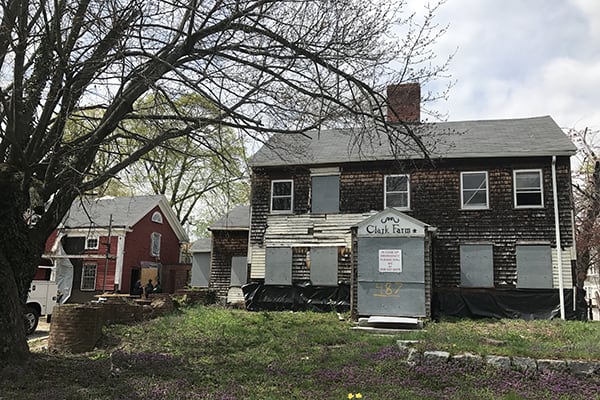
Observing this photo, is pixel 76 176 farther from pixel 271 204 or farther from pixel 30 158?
pixel 271 204

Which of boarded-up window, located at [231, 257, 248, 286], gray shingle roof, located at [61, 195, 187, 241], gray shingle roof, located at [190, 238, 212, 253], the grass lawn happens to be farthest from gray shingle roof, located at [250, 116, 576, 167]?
gray shingle roof, located at [61, 195, 187, 241]

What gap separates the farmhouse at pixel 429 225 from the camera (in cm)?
1633

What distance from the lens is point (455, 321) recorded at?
15992mm

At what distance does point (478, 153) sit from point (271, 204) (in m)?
8.00

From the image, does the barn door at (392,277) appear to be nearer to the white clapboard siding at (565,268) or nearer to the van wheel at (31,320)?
the white clapboard siding at (565,268)

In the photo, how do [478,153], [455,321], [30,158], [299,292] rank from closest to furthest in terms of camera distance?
1. [30,158]
2. [455,321]
3. [478,153]
4. [299,292]

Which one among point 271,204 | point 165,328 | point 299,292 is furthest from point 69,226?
point 165,328

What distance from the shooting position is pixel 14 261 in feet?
26.6

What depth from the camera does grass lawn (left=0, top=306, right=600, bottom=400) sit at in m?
6.68

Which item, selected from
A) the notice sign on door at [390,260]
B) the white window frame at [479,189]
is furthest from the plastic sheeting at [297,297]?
the white window frame at [479,189]

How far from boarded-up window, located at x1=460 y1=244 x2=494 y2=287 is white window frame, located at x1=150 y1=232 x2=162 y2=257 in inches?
704

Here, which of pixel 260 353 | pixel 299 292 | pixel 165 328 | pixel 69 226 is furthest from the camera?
pixel 69 226

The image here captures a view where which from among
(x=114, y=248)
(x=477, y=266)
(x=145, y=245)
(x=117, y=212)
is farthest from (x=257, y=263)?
(x=117, y=212)

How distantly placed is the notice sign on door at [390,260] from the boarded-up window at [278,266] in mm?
4568
